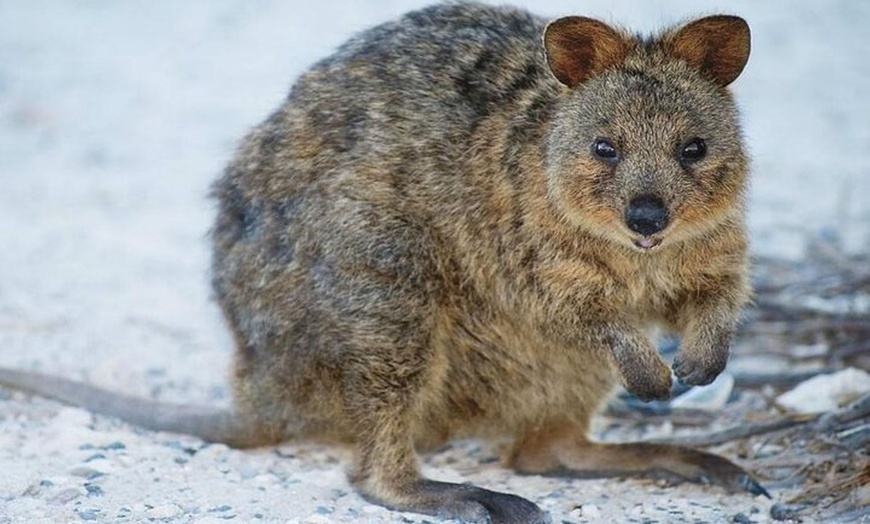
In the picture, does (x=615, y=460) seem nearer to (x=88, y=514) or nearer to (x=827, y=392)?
(x=827, y=392)

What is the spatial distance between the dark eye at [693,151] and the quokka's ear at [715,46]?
0.29 metres

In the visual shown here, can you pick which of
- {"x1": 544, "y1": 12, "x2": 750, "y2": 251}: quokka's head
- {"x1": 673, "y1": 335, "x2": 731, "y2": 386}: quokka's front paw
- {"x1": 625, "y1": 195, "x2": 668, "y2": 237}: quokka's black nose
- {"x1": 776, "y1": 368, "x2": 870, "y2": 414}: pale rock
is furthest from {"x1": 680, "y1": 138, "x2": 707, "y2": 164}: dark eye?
{"x1": 776, "y1": 368, "x2": 870, "y2": 414}: pale rock

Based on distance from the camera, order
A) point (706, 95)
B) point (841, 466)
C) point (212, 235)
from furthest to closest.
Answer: point (212, 235)
point (841, 466)
point (706, 95)

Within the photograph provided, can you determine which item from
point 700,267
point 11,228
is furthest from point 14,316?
point 700,267

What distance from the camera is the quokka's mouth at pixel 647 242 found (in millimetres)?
4469

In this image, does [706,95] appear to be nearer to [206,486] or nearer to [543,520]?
[543,520]

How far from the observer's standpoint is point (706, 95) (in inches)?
184

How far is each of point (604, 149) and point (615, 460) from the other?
126cm

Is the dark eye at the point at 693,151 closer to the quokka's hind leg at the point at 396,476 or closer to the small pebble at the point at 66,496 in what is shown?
the quokka's hind leg at the point at 396,476

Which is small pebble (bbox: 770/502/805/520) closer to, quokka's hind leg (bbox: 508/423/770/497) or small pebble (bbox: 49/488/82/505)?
quokka's hind leg (bbox: 508/423/770/497)

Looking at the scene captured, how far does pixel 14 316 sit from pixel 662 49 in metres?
3.50

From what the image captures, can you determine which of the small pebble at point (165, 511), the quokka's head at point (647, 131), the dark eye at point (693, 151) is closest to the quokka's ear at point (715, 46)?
the quokka's head at point (647, 131)

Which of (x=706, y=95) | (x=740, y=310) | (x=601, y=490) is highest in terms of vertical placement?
(x=706, y=95)

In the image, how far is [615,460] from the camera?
526cm
